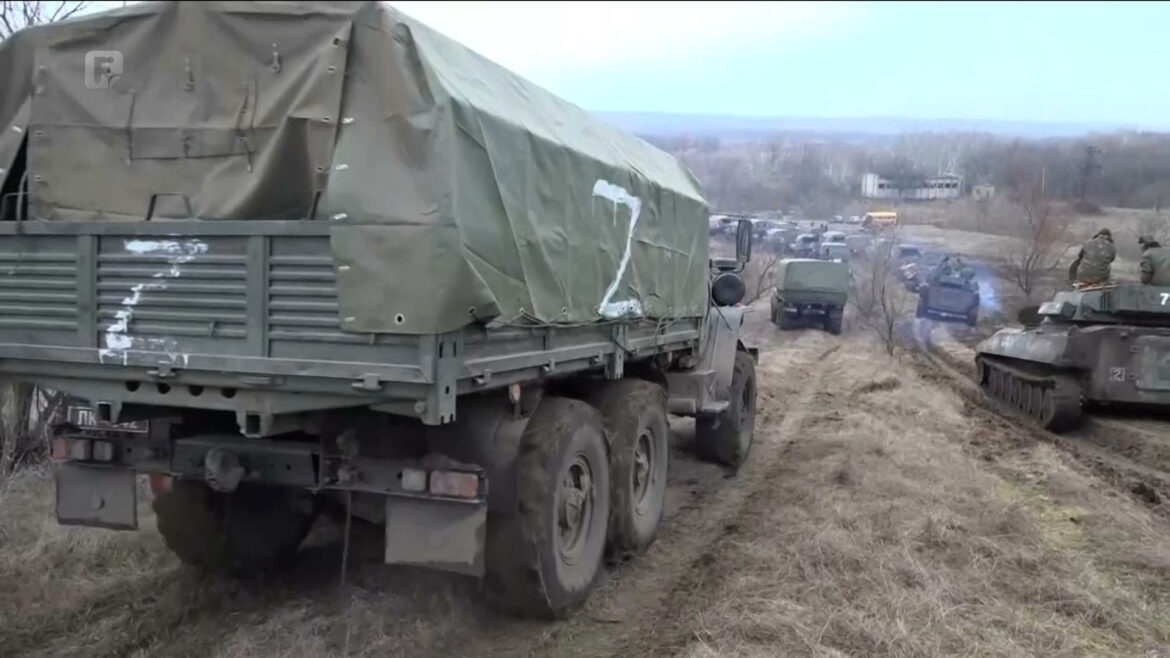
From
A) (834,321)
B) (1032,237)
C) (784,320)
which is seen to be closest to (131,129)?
(1032,237)

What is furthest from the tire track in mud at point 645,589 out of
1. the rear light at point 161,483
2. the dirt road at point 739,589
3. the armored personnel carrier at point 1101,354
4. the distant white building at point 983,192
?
the distant white building at point 983,192

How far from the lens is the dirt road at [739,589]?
17.1 ft

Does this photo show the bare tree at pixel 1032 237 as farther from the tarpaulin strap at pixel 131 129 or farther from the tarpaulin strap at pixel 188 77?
the tarpaulin strap at pixel 131 129

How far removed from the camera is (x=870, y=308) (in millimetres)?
32938

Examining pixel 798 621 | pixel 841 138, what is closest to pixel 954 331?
pixel 841 138

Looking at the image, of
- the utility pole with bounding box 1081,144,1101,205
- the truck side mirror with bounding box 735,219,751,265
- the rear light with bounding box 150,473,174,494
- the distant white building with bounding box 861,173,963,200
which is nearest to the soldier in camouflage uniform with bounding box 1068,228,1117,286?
the utility pole with bounding box 1081,144,1101,205

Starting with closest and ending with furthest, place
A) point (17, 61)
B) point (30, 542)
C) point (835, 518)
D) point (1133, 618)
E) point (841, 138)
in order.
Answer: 1. point (17, 61)
2. point (1133, 618)
3. point (30, 542)
4. point (835, 518)
5. point (841, 138)

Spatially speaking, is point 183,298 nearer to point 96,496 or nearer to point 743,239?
point 96,496

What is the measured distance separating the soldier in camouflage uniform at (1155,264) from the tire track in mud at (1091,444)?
6.39 ft

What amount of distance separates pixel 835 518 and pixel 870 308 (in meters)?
26.5

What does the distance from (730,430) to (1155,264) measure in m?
7.23

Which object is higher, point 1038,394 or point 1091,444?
point 1038,394

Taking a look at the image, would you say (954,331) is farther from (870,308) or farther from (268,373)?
(268,373)

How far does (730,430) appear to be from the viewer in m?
10.1
